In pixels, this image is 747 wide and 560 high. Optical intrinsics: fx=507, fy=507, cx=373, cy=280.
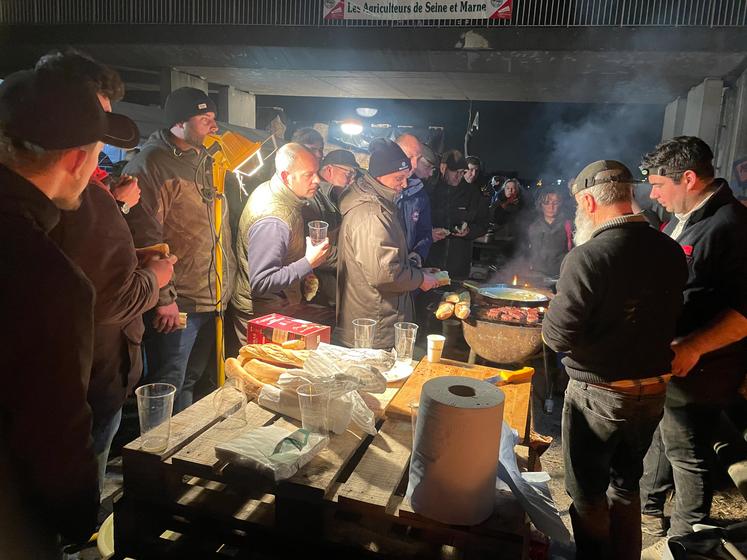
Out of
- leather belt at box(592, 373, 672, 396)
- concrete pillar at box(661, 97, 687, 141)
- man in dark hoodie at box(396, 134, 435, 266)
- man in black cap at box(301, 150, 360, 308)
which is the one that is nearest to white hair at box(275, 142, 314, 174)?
man in black cap at box(301, 150, 360, 308)

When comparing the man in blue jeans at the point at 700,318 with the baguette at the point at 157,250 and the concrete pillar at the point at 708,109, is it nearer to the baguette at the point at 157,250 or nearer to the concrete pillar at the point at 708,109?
the concrete pillar at the point at 708,109

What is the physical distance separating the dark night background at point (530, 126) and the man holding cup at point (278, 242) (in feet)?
34.7

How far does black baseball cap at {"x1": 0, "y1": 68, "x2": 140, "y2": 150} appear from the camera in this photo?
1.66 meters

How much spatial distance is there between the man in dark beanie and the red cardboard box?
121cm

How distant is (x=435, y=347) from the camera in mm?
3258

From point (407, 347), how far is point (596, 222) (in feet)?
4.63

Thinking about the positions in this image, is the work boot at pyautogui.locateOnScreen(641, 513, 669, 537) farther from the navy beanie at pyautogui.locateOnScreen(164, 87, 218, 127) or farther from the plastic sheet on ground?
the navy beanie at pyautogui.locateOnScreen(164, 87, 218, 127)

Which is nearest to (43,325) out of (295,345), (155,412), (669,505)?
(155,412)

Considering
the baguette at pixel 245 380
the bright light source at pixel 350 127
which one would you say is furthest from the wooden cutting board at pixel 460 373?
the bright light source at pixel 350 127

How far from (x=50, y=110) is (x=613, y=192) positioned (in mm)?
2846

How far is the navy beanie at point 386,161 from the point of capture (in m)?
4.56

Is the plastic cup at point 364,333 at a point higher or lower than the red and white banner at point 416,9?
lower

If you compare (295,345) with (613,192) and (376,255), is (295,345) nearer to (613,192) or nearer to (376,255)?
(376,255)

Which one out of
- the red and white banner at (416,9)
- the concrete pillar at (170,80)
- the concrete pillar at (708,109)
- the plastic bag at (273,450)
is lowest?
the plastic bag at (273,450)
